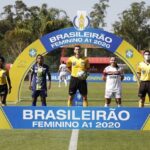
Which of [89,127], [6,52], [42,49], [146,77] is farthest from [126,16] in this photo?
[89,127]

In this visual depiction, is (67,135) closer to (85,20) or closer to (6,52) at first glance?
(85,20)

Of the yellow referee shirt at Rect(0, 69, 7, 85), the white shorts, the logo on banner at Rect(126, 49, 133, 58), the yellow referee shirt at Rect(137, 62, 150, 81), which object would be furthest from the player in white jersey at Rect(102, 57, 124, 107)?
the logo on banner at Rect(126, 49, 133, 58)

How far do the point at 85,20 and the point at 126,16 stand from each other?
57.9m

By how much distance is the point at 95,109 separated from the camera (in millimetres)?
9945

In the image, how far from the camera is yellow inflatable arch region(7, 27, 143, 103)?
1952 centimetres

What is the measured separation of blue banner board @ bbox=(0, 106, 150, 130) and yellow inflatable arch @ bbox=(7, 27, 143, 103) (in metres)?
9.65

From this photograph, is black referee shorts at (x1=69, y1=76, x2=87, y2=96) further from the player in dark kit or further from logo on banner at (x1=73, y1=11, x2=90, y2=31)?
logo on banner at (x1=73, y1=11, x2=90, y2=31)

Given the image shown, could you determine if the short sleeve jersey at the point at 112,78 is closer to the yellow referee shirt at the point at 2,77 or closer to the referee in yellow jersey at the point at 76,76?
the referee in yellow jersey at the point at 76,76

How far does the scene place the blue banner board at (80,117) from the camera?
998 centimetres

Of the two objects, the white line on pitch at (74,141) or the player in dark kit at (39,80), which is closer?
the white line on pitch at (74,141)

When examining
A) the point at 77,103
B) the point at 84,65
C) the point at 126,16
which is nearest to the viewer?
the point at 84,65

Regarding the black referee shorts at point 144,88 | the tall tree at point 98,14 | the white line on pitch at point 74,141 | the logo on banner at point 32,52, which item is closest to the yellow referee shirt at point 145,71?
the black referee shorts at point 144,88

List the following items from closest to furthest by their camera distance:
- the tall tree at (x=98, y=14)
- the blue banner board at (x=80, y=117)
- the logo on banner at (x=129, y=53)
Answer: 1. the blue banner board at (x=80, y=117)
2. the logo on banner at (x=129, y=53)
3. the tall tree at (x=98, y=14)

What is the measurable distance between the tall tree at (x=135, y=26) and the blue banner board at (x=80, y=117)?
64574 millimetres
